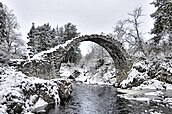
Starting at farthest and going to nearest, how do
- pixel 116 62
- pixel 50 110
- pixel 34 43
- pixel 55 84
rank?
pixel 34 43 < pixel 116 62 < pixel 55 84 < pixel 50 110

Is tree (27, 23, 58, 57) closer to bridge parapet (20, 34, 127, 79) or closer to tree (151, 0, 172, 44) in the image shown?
bridge parapet (20, 34, 127, 79)

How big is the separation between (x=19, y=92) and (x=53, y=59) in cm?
1351

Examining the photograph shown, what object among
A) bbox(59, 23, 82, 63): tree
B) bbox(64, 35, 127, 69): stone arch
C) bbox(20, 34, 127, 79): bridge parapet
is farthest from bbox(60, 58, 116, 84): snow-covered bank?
bbox(20, 34, 127, 79): bridge parapet

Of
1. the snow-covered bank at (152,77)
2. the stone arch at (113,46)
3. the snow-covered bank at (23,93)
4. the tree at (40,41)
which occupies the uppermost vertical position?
the tree at (40,41)

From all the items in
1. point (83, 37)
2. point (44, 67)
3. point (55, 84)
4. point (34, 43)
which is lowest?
point (55, 84)

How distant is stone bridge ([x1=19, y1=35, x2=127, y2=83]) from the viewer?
21.9 meters

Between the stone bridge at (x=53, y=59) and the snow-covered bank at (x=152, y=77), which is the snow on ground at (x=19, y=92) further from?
the snow-covered bank at (x=152, y=77)

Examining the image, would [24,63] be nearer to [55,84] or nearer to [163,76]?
[55,84]

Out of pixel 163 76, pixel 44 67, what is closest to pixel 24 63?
pixel 44 67

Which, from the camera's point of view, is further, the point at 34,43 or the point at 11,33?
the point at 34,43

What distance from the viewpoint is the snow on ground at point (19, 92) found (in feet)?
33.6

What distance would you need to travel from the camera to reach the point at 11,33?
32.8m

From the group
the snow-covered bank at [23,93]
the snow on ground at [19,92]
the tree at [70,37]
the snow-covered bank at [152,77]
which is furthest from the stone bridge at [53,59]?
the tree at [70,37]

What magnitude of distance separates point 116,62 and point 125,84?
30.4ft
